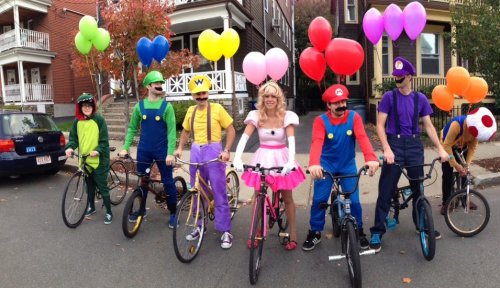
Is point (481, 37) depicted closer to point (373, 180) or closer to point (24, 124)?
point (373, 180)

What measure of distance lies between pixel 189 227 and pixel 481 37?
800cm

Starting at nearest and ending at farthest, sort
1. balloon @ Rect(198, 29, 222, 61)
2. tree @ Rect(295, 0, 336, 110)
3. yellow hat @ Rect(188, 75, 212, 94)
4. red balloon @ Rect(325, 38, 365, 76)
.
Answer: yellow hat @ Rect(188, 75, 212, 94), red balloon @ Rect(325, 38, 365, 76), balloon @ Rect(198, 29, 222, 61), tree @ Rect(295, 0, 336, 110)

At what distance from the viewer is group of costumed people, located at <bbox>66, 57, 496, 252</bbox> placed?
4.07 m

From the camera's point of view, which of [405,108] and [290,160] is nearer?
[290,160]

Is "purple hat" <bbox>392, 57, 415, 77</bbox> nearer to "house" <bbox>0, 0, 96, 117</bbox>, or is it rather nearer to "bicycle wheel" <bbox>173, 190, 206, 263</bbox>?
"bicycle wheel" <bbox>173, 190, 206, 263</bbox>

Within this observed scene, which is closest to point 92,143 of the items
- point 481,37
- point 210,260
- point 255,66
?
point 210,260

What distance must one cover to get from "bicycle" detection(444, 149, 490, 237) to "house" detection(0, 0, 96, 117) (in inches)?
856

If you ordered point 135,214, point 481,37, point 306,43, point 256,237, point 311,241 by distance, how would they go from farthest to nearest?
point 306,43, point 481,37, point 135,214, point 311,241, point 256,237

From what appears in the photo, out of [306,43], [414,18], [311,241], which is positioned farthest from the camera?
[306,43]

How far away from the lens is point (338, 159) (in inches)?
163

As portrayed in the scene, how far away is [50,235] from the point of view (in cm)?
508

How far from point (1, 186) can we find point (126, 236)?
4.58 meters

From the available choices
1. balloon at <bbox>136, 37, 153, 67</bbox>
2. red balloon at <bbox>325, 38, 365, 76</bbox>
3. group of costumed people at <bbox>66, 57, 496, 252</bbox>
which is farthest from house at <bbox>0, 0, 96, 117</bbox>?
red balloon at <bbox>325, 38, 365, 76</bbox>

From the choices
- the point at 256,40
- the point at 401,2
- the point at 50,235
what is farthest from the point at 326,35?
the point at 256,40
